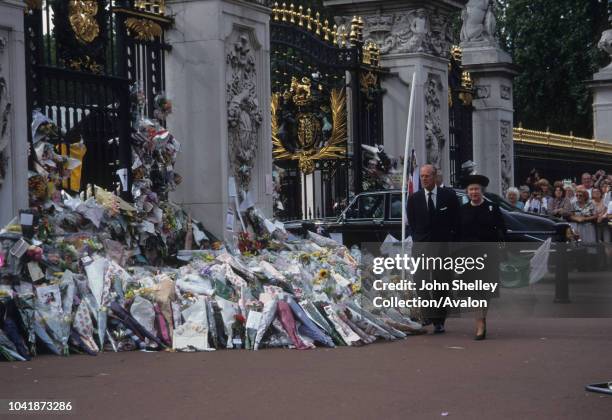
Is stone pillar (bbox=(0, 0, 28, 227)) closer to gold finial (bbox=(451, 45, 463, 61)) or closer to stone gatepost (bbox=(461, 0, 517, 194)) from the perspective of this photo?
gold finial (bbox=(451, 45, 463, 61))

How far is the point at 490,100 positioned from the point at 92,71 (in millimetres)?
11884

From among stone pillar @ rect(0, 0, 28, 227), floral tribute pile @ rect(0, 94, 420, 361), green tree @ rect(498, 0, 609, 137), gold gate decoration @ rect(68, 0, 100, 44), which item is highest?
green tree @ rect(498, 0, 609, 137)

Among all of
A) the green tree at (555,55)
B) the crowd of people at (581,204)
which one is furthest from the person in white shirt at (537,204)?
the green tree at (555,55)

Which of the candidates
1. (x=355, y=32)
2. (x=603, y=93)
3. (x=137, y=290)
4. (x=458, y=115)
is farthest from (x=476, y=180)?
(x=603, y=93)

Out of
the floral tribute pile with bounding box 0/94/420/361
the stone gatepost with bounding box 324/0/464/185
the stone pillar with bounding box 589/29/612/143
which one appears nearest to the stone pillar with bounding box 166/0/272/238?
the floral tribute pile with bounding box 0/94/420/361

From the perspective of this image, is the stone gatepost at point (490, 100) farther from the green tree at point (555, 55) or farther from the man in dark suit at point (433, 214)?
the green tree at point (555, 55)

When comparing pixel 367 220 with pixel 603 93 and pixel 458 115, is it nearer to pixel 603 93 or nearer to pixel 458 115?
pixel 458 115

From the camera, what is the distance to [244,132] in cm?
1481

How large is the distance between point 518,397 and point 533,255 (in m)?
6.21

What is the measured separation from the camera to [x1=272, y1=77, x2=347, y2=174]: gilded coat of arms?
1800 centimetres

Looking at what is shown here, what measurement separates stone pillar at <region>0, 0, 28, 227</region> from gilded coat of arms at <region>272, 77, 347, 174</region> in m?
7.03

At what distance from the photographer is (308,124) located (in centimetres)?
1823

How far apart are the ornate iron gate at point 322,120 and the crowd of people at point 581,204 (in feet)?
11.4

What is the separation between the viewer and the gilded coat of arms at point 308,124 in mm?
18000
